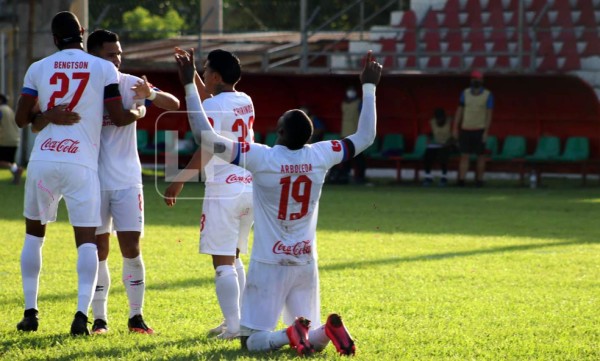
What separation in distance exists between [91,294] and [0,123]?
15592 millimetres

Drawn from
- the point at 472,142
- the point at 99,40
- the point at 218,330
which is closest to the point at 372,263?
the point at 218,330

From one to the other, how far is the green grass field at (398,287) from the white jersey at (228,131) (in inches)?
39.2

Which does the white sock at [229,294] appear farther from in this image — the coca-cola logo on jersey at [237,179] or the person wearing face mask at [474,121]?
the person wearing face mask at [474,121]

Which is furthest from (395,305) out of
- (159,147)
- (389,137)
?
(159,147)

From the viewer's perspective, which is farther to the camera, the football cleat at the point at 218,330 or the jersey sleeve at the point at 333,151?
the football cleat at the point at 218,330

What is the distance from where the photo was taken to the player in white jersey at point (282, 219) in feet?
22.3

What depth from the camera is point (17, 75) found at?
30.0 metres

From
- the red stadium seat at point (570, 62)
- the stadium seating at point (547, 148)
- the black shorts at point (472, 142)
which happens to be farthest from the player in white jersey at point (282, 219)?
the red stadium seat at point (570, 62)

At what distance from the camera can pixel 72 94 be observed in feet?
23.8

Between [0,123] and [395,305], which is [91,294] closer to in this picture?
[395,305]

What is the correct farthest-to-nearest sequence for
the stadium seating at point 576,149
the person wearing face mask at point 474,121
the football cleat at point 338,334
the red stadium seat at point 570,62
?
1. the red stadium seat at point 570,62
2. the stadium seating at point 576,149
3. the person wearing face mask at point 474,121
4. the football cleat at point 338,334

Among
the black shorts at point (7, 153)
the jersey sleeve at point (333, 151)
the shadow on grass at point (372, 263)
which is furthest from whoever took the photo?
the black shorts at point (7, 153)

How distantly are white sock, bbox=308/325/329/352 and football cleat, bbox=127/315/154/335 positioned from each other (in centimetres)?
132

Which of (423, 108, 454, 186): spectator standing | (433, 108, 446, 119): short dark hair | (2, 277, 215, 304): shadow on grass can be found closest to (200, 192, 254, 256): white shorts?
(2, 277, 215, 304): shadow on grass
